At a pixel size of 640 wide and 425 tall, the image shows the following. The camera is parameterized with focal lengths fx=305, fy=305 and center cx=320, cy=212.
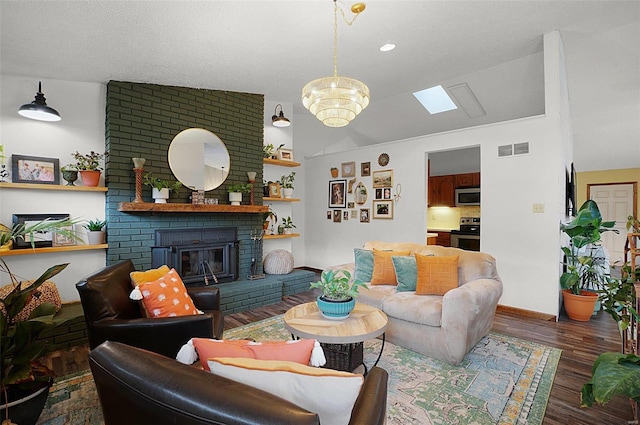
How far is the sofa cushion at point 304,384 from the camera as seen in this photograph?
864 millimetres

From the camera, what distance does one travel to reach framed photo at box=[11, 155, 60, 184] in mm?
2986

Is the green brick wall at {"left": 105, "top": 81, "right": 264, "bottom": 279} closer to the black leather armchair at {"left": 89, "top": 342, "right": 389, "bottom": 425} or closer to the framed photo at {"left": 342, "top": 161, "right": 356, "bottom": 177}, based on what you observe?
the framed photo at {"left": 342, "top": 161, "right": 356, "bottom": 177}

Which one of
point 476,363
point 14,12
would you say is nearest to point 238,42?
point 14,12

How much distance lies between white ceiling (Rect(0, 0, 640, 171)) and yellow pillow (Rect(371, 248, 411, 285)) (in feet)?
7.36

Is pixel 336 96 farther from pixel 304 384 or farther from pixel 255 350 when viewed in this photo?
pixel 304 384

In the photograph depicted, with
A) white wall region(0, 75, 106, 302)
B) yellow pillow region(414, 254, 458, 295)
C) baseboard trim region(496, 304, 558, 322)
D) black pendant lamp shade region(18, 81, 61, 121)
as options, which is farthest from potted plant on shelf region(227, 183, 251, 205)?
baseboard trim region(496, 304, 558, 322)

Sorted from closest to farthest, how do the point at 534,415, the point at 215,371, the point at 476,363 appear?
the point at 215,371 < the point at 534,415 < the point at 476,363

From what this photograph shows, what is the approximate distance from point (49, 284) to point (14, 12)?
7.30 feet

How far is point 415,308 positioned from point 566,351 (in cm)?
145

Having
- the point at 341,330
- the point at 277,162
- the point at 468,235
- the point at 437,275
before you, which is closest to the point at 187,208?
the point at 277,162

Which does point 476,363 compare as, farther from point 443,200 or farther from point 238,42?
point 443,200

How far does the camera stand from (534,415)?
1867 mm

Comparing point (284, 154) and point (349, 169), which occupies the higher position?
point (284, 154)

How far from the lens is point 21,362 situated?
5.06 feet
